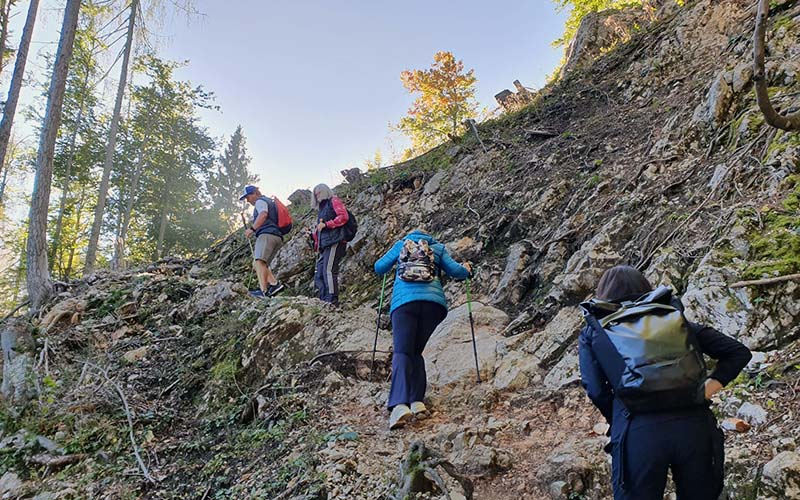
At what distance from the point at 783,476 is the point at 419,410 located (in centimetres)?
251

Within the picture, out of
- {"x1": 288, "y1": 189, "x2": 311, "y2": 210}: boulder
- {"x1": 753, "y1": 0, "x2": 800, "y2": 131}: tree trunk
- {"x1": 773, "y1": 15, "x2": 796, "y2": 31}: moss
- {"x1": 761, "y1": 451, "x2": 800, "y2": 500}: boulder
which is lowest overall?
{"x1": 761, "y1": 451, "x2": 800, "y2": 500}: boulder

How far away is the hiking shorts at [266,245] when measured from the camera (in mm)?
7523

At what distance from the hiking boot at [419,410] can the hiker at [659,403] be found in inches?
85.5

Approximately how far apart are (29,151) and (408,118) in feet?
63.5

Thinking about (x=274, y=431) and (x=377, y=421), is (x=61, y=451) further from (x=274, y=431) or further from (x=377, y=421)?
(x=377, y=421)

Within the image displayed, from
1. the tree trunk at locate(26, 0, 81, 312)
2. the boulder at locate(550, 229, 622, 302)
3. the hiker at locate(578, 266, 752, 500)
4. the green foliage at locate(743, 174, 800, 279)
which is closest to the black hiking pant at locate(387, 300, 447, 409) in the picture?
the boulder at locate(550, 229, 622, 302)

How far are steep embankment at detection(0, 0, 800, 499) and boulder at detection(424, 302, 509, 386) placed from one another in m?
0.03

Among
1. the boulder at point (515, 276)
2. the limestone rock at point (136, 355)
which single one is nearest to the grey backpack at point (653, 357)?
the boulder at point (515, 276)

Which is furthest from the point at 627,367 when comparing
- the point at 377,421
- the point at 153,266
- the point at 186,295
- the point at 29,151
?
the point at 29,151

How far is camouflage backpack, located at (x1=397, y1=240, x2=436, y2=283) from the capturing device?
13.6 ft

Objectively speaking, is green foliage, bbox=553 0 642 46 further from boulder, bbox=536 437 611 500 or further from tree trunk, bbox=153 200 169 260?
tree trunk, bbox=153 200 169 260

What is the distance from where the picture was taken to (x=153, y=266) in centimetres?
1104

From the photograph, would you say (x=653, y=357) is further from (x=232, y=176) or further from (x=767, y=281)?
(x=232, y=176)

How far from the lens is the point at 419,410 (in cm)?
388
